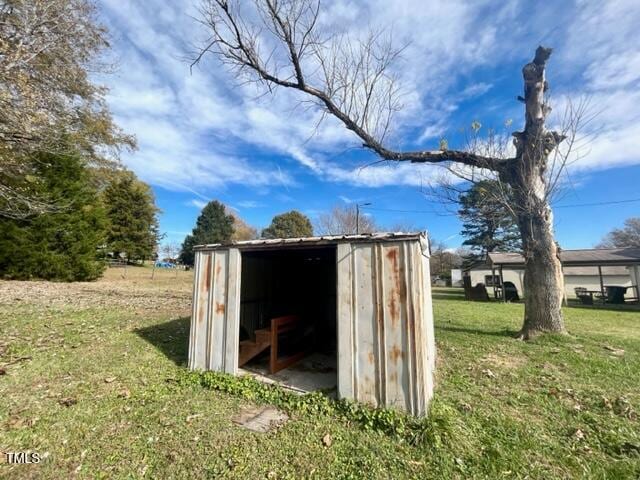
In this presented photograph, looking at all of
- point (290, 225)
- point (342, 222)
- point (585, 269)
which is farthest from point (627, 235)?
point (290, 225)

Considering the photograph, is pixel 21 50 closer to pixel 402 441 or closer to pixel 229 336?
pixel 229 336

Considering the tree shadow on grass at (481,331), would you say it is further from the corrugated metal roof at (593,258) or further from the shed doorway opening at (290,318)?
the corrugated metal roof at (593,258)

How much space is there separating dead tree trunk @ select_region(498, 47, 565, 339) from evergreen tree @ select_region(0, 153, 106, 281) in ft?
51.6

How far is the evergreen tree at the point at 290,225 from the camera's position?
33.7m

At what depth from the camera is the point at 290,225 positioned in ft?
112

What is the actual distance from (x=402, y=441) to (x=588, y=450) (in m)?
1.80

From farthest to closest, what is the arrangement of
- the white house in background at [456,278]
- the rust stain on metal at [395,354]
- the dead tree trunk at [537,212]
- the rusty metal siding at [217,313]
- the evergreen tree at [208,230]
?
the evergreen tree at [208,230] < the white house in background at [456,278] < the dead tree trunk at [537,212] < the rusty metal siding at [217,313] < the rust stain on metal at [395,354]

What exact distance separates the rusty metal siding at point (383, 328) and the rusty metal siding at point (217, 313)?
188 cm

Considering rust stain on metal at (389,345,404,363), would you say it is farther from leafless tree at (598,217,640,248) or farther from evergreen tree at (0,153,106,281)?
leafless tree at (598,217,640,248)

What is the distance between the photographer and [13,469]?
2545 millimetres

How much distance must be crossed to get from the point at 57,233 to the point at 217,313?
540 inches

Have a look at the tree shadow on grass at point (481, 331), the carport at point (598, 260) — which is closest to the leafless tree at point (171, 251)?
the carport at point (598, 260)

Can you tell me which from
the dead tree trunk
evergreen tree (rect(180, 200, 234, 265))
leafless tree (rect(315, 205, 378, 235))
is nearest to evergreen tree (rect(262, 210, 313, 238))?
leafless tree (rect(315, 205, 378, 235))

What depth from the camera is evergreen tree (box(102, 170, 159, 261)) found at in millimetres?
24672
